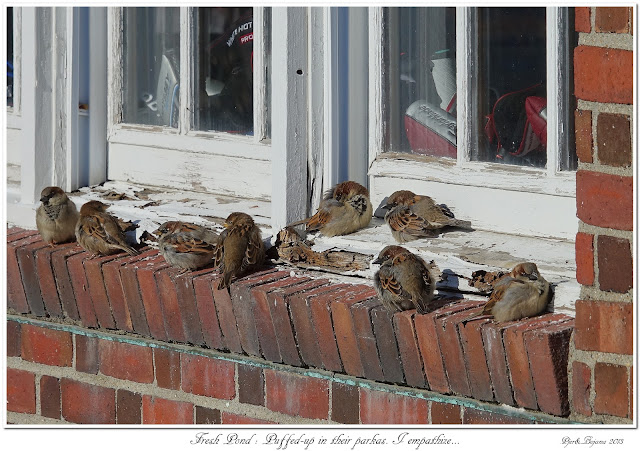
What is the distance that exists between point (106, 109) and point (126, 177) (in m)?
0.27

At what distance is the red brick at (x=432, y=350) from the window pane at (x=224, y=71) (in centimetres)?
120

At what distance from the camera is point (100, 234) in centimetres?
374

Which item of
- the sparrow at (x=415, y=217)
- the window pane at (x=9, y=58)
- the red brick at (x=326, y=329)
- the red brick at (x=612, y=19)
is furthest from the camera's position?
the window pane at (x=9, y=58)

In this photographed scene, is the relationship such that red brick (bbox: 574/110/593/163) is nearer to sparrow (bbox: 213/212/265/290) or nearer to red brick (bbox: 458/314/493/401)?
red brick (bbox: 458/314/493/401)

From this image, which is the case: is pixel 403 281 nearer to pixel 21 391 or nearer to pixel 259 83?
pixel 259 83

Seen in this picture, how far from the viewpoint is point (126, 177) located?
427 centimetres

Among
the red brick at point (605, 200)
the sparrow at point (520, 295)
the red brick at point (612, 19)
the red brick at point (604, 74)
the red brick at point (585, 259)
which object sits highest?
the red brick at point (612, 19)

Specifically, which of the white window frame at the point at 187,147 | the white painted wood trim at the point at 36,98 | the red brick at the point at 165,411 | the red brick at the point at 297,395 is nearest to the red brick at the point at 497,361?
the red brick at the point at 297,395

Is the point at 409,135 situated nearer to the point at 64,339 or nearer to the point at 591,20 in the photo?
the point at 591,20

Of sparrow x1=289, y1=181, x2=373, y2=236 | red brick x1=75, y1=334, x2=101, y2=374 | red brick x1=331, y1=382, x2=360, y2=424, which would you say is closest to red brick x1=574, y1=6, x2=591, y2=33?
sparrow x1=289, y1=181, x2=373, y2=236

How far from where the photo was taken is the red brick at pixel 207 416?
139 inches

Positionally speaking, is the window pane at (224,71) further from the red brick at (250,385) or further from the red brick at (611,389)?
the red brick at (611,389)

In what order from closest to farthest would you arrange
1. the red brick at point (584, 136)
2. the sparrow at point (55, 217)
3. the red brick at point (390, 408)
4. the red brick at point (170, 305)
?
the red brick at point (584, 136) → the red brick at point (390, 408) → the red brick at point (170, 305) → the sparrow at point (55, 217)
